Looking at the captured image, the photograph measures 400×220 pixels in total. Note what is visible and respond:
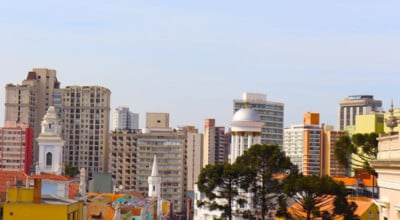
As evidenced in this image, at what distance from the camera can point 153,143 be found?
187250 mm

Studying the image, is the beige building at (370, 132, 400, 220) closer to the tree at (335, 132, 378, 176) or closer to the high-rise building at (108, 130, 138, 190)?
the tree at (335, 132, 378, 176)

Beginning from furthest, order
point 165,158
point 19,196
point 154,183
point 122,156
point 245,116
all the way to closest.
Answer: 1. point 165,158
2. point 122,156
3. point 154,183
4. point 245,116
5. point 19,196

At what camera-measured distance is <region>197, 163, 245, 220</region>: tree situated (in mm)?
50906

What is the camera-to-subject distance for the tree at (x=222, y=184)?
167 feet

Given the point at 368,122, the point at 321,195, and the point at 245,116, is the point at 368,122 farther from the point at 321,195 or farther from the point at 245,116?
the point at 321,195

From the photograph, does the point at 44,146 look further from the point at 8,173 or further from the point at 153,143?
the point at 153,143

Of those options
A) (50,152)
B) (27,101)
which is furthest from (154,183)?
(27,101)

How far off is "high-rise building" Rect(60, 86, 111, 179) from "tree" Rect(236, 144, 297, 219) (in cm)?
14278

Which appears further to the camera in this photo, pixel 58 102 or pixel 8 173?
pixel 58 102

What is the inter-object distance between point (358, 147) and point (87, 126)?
156007 mm

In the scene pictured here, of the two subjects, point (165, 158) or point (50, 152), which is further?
point (165, 158)

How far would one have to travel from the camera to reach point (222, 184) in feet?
171

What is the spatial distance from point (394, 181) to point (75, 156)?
173575mm

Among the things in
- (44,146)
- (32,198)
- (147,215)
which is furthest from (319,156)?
(32,198)
